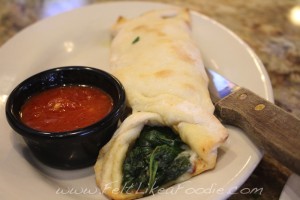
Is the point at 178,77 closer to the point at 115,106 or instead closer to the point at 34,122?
the point at 115,106

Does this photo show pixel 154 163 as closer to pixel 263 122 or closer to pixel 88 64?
pixel 263 122

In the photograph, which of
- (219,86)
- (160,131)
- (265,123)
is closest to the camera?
(265,123)

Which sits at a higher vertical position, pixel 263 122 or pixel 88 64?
pixel 263 122

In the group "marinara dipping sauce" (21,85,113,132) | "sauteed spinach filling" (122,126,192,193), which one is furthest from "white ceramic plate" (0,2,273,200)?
"marinara dipping sauce" (21,85,113,132)

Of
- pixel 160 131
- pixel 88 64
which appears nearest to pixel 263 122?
pixel 160 131

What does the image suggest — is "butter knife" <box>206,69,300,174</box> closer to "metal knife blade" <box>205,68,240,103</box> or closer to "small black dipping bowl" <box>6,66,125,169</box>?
"metal knife blade" <box>205,68,240,103</box>

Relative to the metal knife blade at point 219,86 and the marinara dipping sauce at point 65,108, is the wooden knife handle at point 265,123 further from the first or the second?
the marinara dipping sauce at point 65,108
